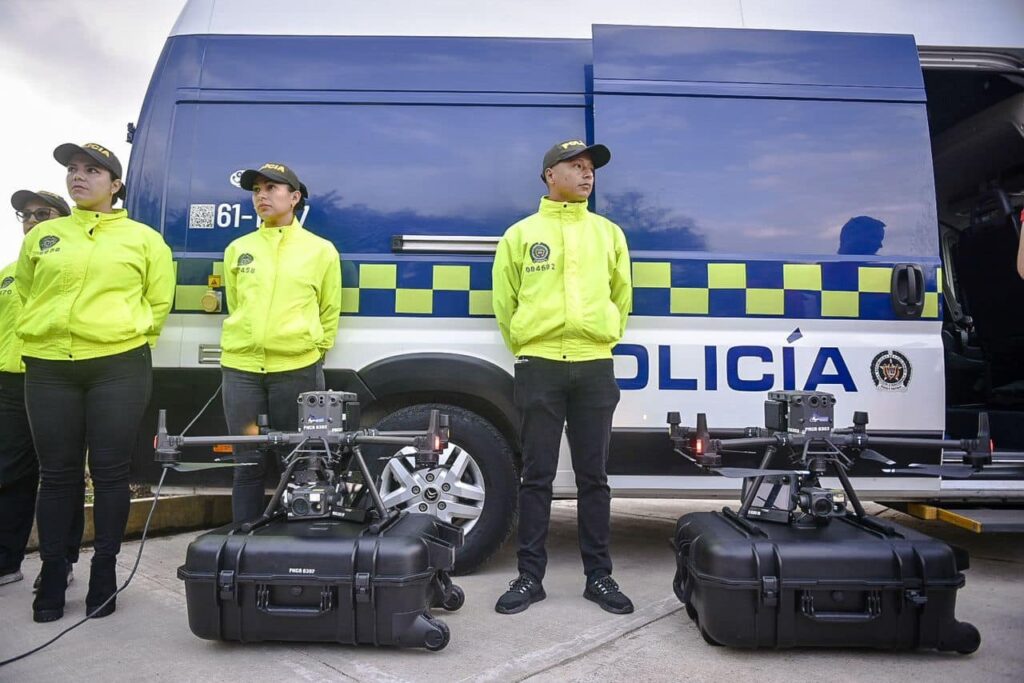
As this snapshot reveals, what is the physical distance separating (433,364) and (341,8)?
1753mm

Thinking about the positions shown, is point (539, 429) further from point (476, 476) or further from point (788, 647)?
point (788, 647)

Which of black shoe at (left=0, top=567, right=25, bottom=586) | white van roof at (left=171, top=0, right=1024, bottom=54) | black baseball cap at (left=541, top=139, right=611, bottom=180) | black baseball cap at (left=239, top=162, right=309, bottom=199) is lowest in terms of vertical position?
black shoe at (left=0, top=567, right=25, bottom=586)

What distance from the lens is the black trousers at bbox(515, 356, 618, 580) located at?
9.09 feet

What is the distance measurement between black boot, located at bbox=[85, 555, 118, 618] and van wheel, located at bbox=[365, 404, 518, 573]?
1067mm

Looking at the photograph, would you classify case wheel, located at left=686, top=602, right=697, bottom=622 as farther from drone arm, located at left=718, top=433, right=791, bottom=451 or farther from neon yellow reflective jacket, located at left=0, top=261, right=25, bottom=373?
neon yellow reflective jacket, located at left=0, top=261, right=25, bottom=373

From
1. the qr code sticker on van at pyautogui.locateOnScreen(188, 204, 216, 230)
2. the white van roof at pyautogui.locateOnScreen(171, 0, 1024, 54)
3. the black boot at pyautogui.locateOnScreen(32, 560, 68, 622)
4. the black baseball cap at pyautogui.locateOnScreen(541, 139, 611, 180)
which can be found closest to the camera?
the black boot at pyautogui.locateOnScreen(32, 560, 68, 622)

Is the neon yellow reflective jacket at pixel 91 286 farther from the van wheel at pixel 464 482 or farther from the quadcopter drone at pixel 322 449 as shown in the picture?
the van wheel at pixel 464 482

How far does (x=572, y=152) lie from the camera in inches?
108

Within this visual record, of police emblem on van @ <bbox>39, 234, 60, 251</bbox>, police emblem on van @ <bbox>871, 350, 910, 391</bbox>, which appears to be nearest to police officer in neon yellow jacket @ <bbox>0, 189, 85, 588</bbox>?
police emblem on van @ <bbox>39, 234, 60, 251</bbox>

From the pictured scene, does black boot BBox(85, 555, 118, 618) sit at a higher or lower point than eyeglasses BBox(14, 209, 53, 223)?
lower

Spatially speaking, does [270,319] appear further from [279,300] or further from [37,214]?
[37,214]

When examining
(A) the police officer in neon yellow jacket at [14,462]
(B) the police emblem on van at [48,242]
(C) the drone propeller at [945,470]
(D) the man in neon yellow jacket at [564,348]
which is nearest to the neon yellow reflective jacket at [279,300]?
(B) the police emblem on van at [48,242]

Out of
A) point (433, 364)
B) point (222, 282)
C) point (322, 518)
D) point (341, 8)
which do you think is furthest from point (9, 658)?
point (341, 8)

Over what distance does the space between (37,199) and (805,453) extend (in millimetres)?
3577
